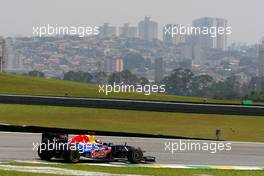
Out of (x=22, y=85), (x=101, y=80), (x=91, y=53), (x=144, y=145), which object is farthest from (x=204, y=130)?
(x=91, y=53)

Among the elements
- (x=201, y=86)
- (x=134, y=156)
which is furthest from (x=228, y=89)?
(x=134, y=156)

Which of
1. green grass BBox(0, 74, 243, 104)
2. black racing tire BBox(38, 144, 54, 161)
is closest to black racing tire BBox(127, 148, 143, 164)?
black racing tire BBox(38, 144, 54, 161)

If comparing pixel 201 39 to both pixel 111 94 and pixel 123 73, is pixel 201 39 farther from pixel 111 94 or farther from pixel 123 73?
pixel 111 94

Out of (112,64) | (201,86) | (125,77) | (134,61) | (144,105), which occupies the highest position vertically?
(134,61)

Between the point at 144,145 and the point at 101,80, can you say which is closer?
the point at 144,145
